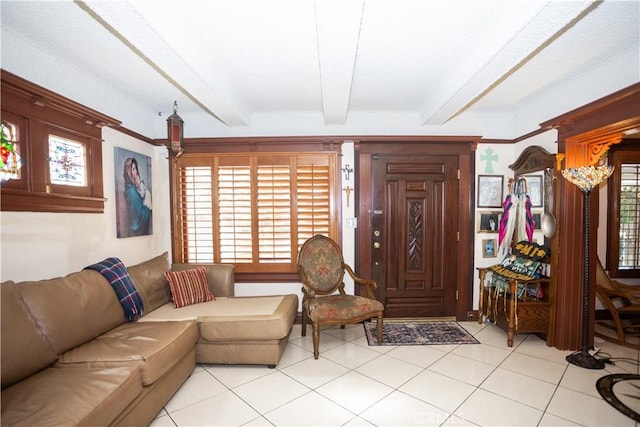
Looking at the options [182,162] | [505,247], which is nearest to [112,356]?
[182,162]

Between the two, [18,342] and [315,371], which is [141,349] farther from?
[315,371]

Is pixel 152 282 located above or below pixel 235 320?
above

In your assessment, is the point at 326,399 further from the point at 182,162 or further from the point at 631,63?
the point at 631,63

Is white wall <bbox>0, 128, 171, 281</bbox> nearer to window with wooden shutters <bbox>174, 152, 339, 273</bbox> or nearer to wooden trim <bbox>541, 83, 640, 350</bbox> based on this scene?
window with wooden shutters <bbox>174, 152, 339, 273</bbox>

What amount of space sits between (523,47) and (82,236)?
3609 millimetres

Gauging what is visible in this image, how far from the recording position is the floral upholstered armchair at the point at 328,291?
9.37 feet

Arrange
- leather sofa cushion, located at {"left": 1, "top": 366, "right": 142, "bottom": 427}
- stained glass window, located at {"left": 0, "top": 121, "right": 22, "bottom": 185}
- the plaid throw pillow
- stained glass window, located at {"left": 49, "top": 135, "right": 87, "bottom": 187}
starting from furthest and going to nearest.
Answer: the plaid throw pillow
stained glass window, located at {"left": 49, "top": 135, "right": 87, "bottom": 187}
stained glass window, located at {"left": 0, "top": 121, "right": 22, "bottom": 185}
leather sofa cushion, located at {"left": 1, "top": 366, "right": 142, "bottom": 427}

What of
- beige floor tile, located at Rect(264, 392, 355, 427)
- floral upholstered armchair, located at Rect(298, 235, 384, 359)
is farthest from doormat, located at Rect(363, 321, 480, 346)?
beige floor tile, located at Rect(264, 392, 355, 427)

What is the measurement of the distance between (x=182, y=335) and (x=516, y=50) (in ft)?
10.0

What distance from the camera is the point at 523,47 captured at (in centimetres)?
184

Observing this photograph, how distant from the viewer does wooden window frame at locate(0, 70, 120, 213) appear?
6.25ft

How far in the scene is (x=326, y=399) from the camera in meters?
2.14

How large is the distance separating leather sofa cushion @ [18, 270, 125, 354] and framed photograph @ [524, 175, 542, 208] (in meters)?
4.21

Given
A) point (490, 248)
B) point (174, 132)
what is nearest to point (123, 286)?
point (174, 132)
